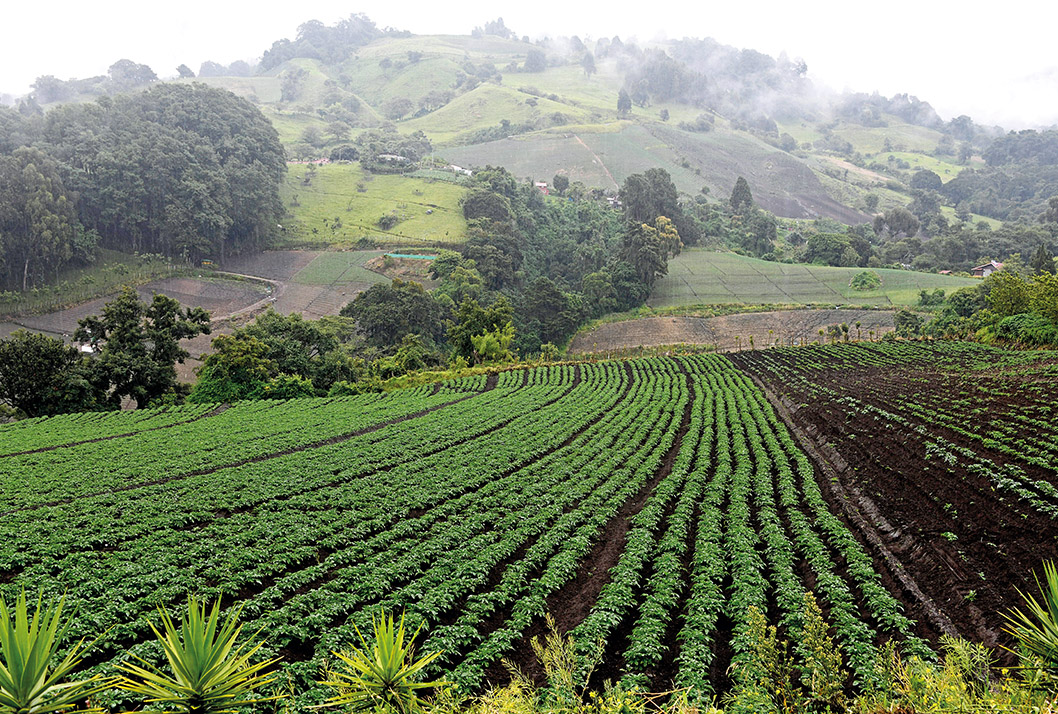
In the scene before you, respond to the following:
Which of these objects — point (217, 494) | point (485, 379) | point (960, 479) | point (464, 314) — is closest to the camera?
point (960, 479)

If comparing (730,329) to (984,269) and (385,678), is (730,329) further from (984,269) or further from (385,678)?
(385,678)

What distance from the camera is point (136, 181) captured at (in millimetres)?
93375

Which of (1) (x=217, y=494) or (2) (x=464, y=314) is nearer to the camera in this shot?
(1) (x=217, y=494)

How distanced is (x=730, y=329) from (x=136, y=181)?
315 feet

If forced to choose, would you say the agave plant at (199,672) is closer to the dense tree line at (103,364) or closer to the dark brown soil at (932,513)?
the dark brown soil at (932,513)

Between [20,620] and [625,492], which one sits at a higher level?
[20,620]

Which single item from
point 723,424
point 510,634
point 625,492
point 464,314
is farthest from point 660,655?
point 464,314

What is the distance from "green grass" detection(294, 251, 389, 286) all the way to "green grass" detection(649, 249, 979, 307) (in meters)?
49.7

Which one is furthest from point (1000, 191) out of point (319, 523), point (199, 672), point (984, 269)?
point (199, 672)

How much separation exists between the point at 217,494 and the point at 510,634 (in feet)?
50.7

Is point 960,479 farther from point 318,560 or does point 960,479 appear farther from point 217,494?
point 217,494

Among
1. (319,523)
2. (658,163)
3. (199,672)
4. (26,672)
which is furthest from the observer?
(658,163)

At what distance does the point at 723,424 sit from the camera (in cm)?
3538

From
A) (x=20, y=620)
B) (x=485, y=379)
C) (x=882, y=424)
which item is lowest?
(x=485, y=379)
